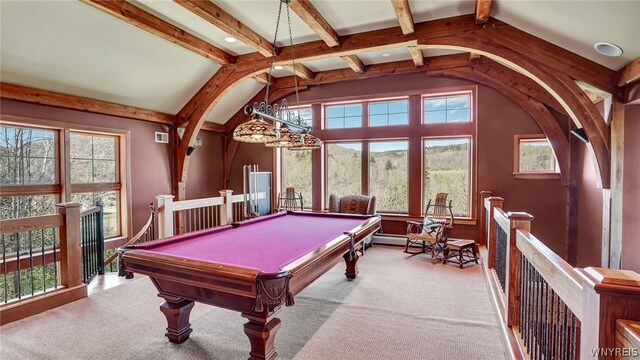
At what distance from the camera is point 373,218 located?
12.9ft

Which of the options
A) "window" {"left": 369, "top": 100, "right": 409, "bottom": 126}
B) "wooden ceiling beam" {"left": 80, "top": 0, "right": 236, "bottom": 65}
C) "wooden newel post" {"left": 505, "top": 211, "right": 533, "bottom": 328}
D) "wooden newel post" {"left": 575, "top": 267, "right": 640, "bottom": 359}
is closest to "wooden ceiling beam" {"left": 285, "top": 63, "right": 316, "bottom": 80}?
"wooden ceiling beam" {"left": 80, "top": 0, "right": 236, "bottom": 65}

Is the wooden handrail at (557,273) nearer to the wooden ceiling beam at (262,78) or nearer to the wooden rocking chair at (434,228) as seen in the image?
the wooden rocking chair at (434,228)

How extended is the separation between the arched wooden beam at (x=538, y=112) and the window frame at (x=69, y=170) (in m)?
6.03

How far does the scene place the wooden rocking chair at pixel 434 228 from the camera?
191 inches

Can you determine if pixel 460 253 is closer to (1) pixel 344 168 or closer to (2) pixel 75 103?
(1) pixel 344 168

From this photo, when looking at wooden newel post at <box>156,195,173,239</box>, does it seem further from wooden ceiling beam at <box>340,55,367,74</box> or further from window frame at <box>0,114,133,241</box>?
wooden ceiling beam at <box>340,55,367,74</box>

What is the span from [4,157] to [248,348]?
13.8ft

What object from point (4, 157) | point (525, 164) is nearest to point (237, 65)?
point (4, 157)

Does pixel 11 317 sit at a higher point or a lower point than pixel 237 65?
lower

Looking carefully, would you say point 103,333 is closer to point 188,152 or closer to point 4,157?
point 4,157

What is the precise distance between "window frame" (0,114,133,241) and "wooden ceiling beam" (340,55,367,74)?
3996 millimetres

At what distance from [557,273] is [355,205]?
4333mm

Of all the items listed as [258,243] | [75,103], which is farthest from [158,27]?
[258,243]

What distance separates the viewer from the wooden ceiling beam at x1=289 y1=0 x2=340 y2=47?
3327mm
